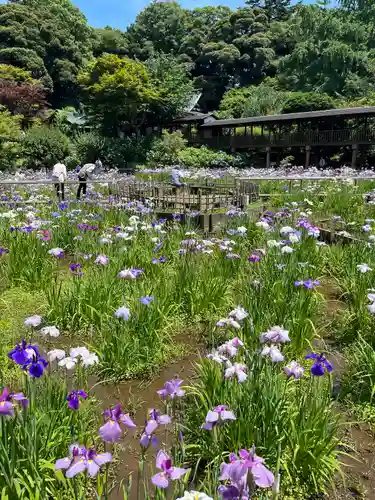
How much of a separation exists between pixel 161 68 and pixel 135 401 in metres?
35.0

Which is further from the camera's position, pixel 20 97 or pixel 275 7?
pixel 275 7

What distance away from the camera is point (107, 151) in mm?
27703

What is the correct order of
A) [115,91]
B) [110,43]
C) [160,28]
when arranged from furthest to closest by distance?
[160,28] < [110,43] < [115,91]

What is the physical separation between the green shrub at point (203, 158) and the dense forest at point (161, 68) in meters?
4.32

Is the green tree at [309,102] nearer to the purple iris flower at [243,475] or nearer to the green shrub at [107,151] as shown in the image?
the green shrub at [107,151]

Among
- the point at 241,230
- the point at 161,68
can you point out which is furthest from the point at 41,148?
the point at 241,230

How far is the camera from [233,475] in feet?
3.74

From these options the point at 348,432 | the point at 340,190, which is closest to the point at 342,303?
the point at 348,432

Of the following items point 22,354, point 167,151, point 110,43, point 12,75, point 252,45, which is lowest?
point 22,354

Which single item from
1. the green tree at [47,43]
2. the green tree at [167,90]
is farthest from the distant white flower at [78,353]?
the green tree at [47,43]

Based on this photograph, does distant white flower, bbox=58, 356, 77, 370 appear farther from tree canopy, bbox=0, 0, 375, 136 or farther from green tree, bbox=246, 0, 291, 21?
green tree, bbox=246, 0, 291, 21

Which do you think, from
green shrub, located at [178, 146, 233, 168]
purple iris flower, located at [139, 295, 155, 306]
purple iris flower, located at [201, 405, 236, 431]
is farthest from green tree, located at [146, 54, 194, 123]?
purple iris flower, located at [201, 405, 236, 431]

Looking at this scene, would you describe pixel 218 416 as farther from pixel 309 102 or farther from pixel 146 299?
pixel 309 102

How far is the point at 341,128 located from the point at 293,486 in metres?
27.9
